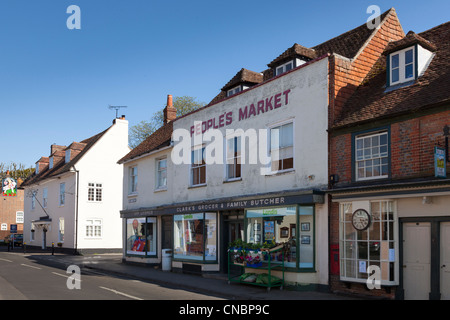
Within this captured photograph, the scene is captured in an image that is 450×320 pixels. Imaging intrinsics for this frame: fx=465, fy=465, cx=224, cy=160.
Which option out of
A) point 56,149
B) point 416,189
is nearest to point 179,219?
point 416,189

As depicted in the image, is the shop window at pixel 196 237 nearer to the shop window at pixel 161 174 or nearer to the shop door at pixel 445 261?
the shop window at pixel 161 174

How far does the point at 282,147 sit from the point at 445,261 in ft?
21.7

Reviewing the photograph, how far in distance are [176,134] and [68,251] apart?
18.4m

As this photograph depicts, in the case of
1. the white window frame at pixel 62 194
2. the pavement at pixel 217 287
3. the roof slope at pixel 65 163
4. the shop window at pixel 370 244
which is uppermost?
the roof slope at pixel 65 163

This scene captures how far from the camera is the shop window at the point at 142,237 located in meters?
24.0

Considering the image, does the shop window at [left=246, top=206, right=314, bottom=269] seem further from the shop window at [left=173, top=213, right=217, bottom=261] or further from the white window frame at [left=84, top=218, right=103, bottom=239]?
the white window frame at [left=84, top=218, right=103, bottom=239]

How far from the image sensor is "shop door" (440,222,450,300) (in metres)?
11.1

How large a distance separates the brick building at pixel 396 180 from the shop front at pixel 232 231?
69 cm

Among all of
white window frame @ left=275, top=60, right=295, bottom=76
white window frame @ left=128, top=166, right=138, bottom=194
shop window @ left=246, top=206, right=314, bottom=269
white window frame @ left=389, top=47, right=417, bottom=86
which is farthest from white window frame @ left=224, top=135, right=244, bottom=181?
white window frame @ left=128, top=166, right=138, bottom=194

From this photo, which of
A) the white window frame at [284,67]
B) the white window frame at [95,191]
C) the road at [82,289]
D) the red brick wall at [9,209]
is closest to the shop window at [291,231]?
the road at [82,289]

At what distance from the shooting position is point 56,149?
46.5m

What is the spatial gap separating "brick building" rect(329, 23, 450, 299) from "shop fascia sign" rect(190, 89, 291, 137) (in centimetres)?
236

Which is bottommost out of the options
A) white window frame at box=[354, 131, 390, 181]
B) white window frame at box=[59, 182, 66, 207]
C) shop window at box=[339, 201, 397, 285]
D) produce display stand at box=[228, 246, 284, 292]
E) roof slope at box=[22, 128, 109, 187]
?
produce display stand at box=[228, 246, 284, 292]
